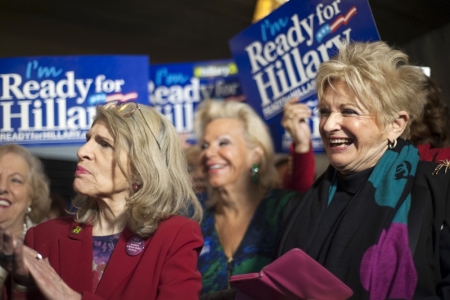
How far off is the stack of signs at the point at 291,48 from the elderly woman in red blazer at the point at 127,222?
1078 mm

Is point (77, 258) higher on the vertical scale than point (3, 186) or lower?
lower

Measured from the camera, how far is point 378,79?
95.0 inches

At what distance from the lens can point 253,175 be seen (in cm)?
374

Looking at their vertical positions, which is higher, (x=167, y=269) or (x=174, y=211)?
(x=174, y=211)

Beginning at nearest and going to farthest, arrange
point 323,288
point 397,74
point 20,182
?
point 323,288 → point 397,74 → point 20,182

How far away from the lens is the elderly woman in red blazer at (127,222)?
227cm

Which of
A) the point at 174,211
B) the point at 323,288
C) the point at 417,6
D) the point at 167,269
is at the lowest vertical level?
the point at 323,288

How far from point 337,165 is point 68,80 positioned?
5.82 feet

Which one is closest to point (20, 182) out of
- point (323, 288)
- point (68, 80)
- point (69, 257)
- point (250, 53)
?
point (68, 80)

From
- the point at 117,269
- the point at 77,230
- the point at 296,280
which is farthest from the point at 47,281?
the point at 296,280

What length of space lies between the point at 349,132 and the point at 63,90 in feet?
→ 5.97

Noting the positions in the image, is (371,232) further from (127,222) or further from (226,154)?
(226,154)

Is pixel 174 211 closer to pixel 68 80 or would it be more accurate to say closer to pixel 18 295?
pixel 18 295

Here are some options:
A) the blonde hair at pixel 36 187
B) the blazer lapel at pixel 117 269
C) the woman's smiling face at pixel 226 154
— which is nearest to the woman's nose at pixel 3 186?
the blonde hair at pixel 36 187
